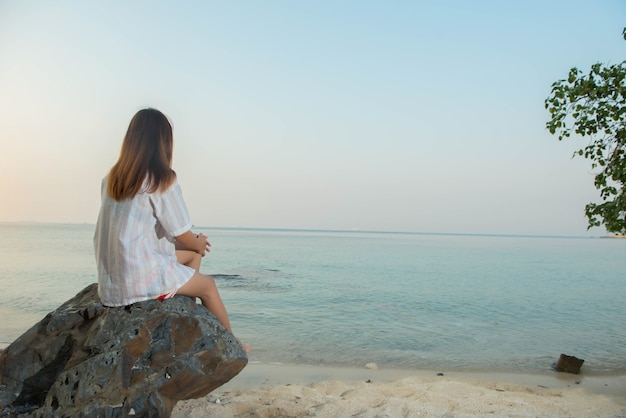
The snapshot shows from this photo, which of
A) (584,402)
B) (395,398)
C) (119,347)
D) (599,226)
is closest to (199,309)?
(119,347)

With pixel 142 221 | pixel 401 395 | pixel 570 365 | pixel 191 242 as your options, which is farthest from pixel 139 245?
pixel 570 365

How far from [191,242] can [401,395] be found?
3.39m

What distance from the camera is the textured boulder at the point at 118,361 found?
11.3 feet

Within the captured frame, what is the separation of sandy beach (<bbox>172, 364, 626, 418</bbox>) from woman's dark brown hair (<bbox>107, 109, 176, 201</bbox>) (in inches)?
93.4

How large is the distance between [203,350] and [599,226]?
18.6ft

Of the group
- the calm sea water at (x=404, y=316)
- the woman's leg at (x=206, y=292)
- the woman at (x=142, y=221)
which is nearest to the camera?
the woman at (x=142, y=221)

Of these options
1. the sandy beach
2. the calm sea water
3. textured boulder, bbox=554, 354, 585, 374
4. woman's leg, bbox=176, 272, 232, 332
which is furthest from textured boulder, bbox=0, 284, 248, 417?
textured boulder, bbox=554, 354, 585, 374

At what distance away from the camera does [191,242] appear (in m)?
3.88

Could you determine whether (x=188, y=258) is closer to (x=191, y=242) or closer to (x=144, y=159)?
(x=191, y=242)

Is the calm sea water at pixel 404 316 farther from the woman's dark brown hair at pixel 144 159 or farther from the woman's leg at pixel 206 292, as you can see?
the woman's dark brown hair at pixel 144 159

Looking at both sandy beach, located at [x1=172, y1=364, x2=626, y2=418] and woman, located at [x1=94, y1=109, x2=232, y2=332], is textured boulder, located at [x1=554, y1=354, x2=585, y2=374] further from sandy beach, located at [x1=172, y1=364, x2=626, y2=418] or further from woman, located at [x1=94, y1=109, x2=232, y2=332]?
woman, located at [x1=94, y1=109, x2=232, y2=332]

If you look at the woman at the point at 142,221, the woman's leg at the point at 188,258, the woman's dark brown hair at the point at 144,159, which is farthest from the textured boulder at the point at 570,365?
the woman's dark brown hair at the point at 144,159

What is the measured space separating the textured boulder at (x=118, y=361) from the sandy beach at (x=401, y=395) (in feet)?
4.00

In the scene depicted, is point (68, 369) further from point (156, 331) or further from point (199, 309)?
point (199, 309)
